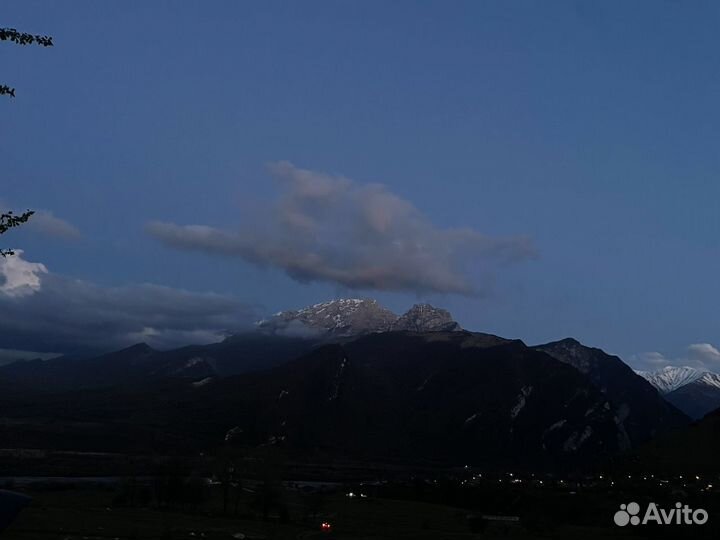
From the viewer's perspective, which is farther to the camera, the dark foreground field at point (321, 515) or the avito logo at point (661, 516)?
the avito logo at point (661, 516)

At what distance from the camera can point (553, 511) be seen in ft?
529

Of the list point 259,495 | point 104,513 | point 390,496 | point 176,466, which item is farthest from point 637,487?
point 104,513

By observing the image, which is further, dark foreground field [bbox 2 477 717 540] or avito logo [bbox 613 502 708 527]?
avito logo [bbox 613 502 708 527]

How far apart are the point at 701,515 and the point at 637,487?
74363 millimetres

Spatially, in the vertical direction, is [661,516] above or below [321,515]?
above

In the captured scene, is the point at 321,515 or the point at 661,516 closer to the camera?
the point at 661,516

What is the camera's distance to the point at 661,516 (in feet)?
388

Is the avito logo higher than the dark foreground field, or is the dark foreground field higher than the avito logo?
the avito logo

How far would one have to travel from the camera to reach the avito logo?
4172 inches

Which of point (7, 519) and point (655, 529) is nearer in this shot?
point (7, 519)

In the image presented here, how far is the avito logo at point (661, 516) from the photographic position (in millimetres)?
105981

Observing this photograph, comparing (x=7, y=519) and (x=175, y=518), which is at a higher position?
(x=7, y=519)

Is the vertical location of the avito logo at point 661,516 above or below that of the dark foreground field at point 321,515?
above

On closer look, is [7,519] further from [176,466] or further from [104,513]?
[176,466]
